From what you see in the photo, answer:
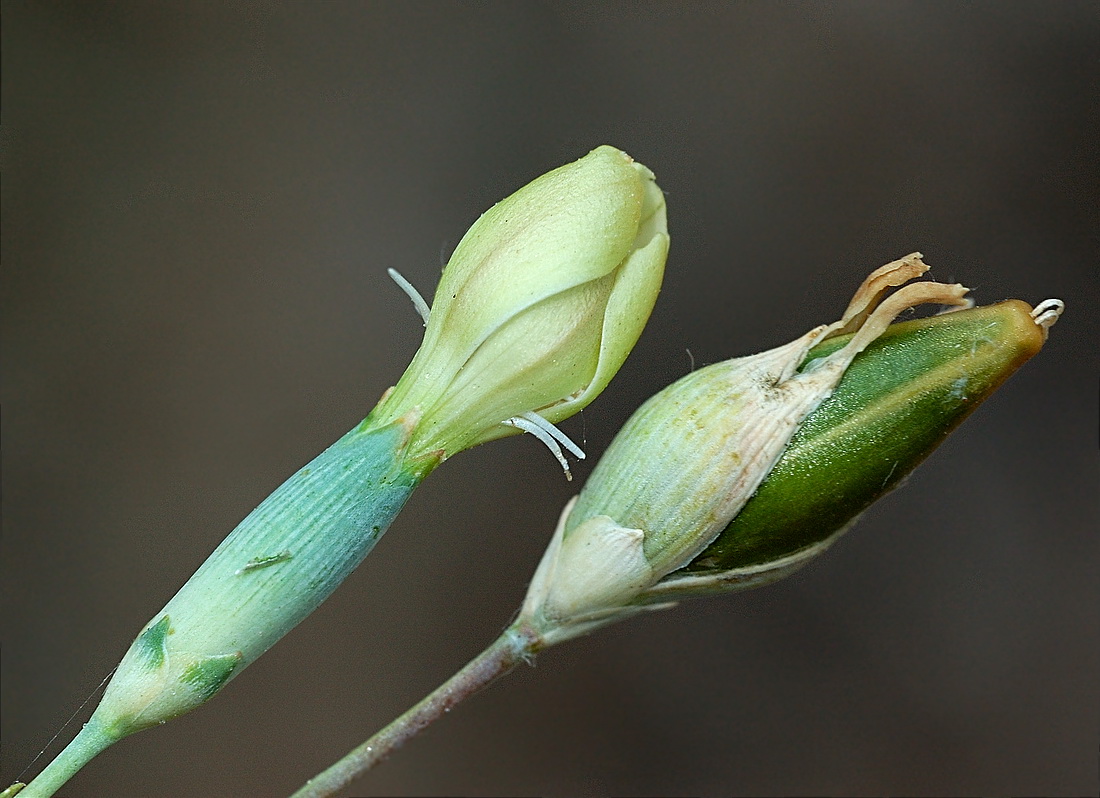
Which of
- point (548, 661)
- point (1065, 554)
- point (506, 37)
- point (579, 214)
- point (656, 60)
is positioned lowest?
point (1065, 554)

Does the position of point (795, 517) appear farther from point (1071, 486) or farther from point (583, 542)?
point (1071, 486)

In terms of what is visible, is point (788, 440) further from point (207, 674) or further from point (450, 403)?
point (207, 674)

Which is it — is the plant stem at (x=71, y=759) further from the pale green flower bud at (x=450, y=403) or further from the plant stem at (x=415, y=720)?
the plant stem at (x=415, y=720)

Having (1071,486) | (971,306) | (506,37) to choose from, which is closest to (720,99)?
(506,37)

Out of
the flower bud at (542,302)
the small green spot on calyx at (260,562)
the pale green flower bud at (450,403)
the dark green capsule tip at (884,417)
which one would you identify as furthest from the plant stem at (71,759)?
the dark green capsule tip at (884,417)

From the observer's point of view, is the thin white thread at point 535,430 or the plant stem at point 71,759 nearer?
the plant stem at point 71,759

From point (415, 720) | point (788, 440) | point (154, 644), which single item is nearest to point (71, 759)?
point (154, 644)

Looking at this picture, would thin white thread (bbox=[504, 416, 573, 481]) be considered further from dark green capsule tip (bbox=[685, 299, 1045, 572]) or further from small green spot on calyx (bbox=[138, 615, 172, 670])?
small green spot on calyx (bbox=[138, 615, 172, 670])
